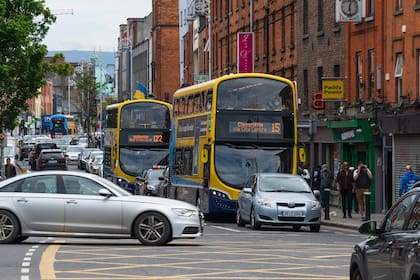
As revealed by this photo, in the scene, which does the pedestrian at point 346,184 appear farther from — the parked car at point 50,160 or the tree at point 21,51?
the parked car at point 50,160

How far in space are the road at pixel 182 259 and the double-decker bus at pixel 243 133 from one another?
7.76 metres

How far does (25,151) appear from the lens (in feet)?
359

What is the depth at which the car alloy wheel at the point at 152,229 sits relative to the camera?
2292cm

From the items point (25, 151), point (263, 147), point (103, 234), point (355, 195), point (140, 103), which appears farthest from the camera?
point (25, 151)

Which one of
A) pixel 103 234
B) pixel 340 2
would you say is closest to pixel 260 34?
pixel 340 2

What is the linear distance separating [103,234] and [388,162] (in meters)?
20.9

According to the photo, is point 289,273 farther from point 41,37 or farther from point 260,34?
point 260,34

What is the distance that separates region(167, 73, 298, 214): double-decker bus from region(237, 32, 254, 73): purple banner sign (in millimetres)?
25999

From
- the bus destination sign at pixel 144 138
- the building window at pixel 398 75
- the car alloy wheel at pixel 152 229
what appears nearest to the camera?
the car alloy wheel at pixel 152 229

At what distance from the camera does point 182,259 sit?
19875mm

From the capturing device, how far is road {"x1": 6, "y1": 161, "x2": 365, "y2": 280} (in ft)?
56.4

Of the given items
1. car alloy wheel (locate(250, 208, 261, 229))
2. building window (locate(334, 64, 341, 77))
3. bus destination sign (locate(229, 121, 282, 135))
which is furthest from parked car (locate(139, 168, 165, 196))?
car alloy wheel (locate(250, 208, 261, 229))

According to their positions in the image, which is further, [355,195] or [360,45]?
[360,45]

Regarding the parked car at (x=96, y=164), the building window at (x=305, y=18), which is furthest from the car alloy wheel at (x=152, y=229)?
the parked car at (x=96, y=164)
